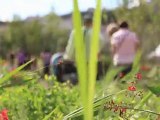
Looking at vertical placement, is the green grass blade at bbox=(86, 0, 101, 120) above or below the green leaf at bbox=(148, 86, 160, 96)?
above

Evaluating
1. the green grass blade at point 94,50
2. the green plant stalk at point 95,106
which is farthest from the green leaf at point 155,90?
the green grass blade at point 94,50

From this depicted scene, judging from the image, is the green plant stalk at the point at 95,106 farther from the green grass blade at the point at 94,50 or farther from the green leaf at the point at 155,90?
the green grass blade at the point at 94,50

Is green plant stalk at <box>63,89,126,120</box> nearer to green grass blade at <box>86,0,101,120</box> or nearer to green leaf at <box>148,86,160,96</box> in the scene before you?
green leaf at <box>148,86,160,96</box>

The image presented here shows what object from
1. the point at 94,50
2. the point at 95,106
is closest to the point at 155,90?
the point at 95,106

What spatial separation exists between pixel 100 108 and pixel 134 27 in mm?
19103

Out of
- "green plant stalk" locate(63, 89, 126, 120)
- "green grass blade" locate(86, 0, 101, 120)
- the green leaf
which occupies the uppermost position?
"green grass blade" locate(86, 0, 101, 120)

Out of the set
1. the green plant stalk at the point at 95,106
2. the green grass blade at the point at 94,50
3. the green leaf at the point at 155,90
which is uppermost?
the green grass blade at the point at 94,50

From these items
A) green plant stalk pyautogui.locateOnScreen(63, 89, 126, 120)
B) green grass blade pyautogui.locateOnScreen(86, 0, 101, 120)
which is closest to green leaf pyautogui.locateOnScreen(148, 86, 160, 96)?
green plant stalk pyautogui.locateOnScreen(63, 89, 126, 120)

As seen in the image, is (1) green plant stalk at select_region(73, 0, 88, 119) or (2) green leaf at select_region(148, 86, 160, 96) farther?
(2) green leaf at select_region(148, 86, 160, 96)

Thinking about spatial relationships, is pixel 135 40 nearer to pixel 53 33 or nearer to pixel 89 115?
pixel 89 115

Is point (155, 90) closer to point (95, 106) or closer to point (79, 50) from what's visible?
point (95, 106)

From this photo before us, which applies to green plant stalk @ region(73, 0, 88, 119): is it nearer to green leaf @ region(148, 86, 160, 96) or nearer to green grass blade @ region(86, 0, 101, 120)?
green grass blade @ region(86, 0, 101, 120)

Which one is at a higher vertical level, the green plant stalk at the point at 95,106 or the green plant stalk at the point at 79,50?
the green plant stalk at the point at 79,50

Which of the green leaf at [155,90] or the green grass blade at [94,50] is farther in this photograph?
the green leaf at [155,90]
